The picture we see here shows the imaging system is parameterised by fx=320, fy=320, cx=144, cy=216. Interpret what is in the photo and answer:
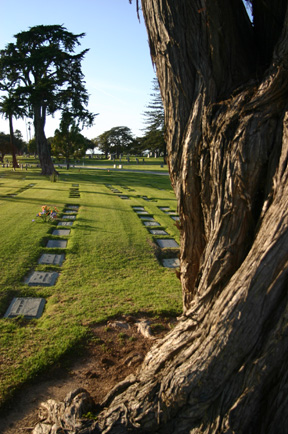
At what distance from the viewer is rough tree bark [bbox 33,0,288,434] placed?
188cm

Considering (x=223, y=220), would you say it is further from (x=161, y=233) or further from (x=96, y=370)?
(x=161, y=233)

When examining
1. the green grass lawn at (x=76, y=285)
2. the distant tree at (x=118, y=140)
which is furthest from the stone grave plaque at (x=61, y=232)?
the distant tree at (x=118, y=140)

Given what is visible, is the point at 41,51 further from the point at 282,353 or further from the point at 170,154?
the point at 282,353

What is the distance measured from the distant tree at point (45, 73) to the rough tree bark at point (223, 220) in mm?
21725

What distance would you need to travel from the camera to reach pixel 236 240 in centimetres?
211

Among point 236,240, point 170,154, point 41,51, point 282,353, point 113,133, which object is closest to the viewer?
point 282,353

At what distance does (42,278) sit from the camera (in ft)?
15.8

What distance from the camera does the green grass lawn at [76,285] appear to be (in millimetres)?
3137

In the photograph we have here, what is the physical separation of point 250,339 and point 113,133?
7477cm

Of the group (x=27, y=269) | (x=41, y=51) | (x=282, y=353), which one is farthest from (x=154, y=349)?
(x=41, y=51)

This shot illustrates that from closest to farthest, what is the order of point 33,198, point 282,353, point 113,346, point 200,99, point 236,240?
point 282,353
point 236,240
point 200,99
point 113,346
point 33,198

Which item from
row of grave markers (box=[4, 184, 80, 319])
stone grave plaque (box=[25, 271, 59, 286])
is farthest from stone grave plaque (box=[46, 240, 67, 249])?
stone grave plaque (box=[25, 271, 59, 286])

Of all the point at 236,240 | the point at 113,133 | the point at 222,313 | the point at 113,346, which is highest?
the point at 113,133

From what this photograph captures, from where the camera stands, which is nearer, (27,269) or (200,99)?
(200,99)
